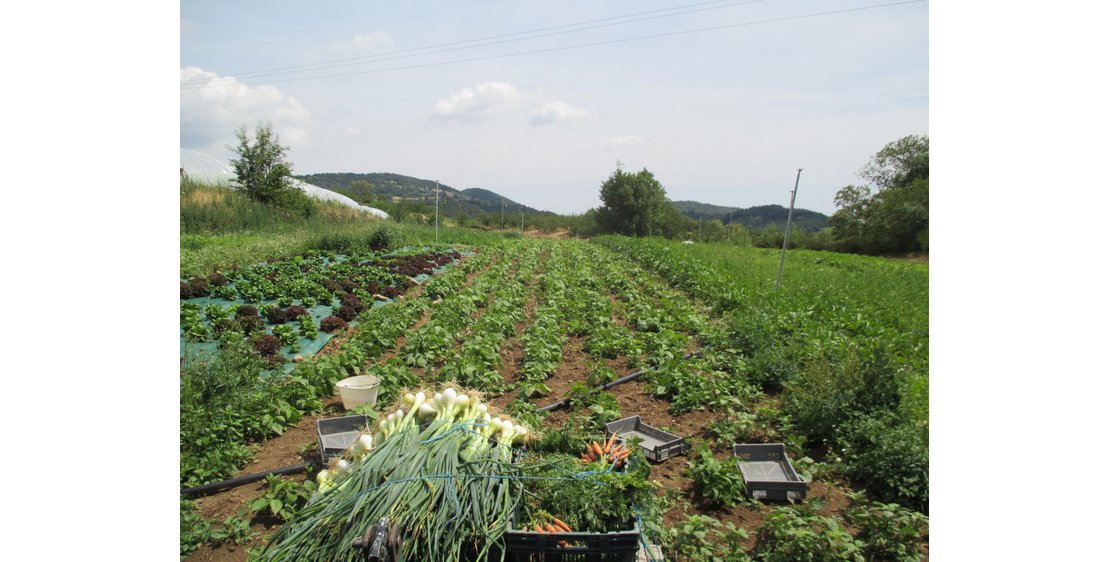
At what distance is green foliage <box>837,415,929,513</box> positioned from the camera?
352 centimetres

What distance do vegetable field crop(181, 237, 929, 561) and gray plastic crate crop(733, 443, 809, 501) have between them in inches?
3.4

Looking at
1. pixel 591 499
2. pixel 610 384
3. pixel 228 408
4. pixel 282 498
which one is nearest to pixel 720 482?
pixel 591 499

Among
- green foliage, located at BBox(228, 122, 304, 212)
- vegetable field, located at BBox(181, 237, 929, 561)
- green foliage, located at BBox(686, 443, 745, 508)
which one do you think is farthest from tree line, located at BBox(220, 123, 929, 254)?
green foliage, located at BBox(686, 443, 745, 508)

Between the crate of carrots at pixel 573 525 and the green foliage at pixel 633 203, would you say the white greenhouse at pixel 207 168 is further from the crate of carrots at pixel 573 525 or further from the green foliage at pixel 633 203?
Result: the crate of carrots at pixel 573 525

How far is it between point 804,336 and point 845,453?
337cm

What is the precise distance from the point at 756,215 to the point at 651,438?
64278mm

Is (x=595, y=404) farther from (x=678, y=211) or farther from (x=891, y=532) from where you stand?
(x=678, y=211)

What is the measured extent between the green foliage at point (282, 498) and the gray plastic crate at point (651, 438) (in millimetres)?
2252

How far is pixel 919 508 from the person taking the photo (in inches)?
138

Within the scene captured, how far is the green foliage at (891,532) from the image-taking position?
115 inches

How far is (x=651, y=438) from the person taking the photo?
462cm

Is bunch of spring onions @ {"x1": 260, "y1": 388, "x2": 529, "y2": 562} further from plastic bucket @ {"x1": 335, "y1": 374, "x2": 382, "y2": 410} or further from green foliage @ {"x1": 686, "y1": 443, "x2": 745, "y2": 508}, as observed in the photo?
plastic bucket @ {"x1": 335, "y1": 374, "x2": 382, "y2": 410}

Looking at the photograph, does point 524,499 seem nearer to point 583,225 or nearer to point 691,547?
point 691,547

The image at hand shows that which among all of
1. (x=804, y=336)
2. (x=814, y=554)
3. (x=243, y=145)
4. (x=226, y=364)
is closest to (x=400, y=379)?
(x=226, y=364)
